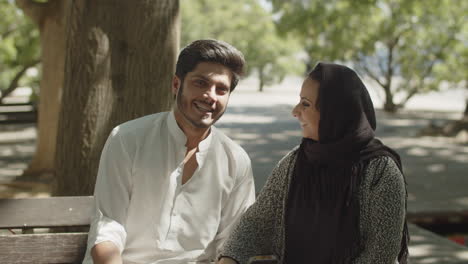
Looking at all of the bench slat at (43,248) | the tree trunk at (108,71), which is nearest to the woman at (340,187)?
the bench slat at (43,248)

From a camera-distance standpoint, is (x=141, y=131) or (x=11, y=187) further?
(x=11, y=187)

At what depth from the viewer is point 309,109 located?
2.59 meters

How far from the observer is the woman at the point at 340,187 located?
241cm

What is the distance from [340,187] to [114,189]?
3.26 ft

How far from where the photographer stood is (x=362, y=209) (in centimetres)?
246

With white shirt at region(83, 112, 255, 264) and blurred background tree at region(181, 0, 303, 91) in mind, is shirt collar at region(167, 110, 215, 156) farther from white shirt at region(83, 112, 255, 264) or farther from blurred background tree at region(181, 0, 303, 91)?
blurred background tree at region(181, 0, 303, 91)

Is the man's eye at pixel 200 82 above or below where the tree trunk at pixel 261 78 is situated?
above

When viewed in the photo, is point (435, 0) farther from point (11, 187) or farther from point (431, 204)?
point (11, 187)

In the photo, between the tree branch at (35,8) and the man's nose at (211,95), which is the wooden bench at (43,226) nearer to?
the man's nose at (211,95)

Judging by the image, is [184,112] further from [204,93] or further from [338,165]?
Result: [338,165]

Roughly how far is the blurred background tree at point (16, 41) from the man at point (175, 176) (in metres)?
16.8

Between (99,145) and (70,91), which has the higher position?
(70,91)

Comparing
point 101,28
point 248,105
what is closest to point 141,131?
point 101,28

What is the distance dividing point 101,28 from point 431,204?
19.2 feet
